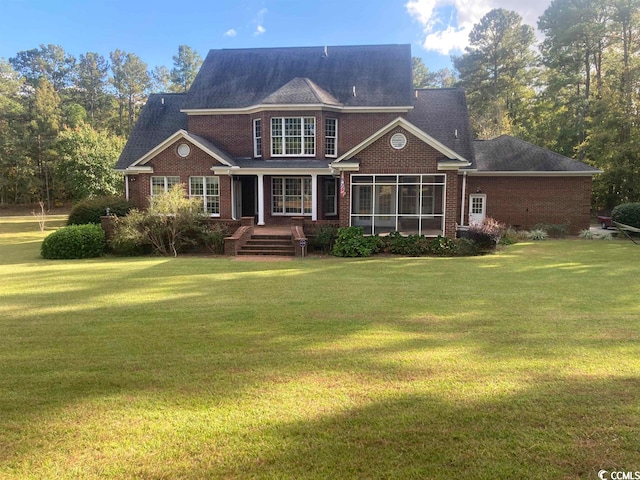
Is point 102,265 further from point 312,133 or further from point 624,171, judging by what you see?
point 624,171

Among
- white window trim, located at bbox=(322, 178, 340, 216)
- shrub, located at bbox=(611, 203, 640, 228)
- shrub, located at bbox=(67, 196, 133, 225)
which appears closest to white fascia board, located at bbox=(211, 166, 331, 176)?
white window trim, located at bbox=(322, 178, 340, 216)

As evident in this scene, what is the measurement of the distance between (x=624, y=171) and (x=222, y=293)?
31.5 m

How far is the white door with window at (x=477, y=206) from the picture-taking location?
2492 centimetres

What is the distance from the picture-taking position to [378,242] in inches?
657

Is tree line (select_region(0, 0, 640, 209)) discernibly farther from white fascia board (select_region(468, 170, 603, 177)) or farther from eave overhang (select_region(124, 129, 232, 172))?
eave overhang (select_region(124, 129, 232, 172))

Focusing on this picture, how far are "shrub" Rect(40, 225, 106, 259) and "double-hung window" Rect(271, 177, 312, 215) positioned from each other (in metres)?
8.66

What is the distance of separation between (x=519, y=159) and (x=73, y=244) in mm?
23004

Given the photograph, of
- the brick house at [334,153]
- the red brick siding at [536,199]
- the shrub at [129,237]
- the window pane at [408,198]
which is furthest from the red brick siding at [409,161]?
the shrub at [129,237]

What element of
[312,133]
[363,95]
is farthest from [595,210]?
[312,133]

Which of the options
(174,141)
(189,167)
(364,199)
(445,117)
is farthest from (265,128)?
(445,117)

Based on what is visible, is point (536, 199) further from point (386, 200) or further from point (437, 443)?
point (437, 443)

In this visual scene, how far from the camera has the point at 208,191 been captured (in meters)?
21.2

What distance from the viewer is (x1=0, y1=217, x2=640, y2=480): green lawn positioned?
3.32 m

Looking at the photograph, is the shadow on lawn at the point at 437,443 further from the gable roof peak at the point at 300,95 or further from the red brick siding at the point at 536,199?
the red brick siding at the point at 536,199
